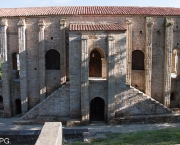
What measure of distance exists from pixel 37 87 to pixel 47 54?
3020 millimetres

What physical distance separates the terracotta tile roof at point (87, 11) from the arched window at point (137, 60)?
3401 mm

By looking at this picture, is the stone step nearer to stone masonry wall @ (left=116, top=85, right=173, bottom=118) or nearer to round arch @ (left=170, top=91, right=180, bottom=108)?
stone masonry wall @ (left=116, top=85, right=173, bottom=118)

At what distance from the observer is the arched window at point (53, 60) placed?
19.2 m

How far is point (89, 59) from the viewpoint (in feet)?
61.4

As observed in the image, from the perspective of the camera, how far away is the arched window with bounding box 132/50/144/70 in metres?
19.5

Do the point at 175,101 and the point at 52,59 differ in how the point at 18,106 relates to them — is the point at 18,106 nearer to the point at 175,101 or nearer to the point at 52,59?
the point at 52,59

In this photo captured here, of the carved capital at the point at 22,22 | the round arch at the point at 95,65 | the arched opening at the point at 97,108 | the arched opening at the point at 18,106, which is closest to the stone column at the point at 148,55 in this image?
the arched opening at the point at 97,108

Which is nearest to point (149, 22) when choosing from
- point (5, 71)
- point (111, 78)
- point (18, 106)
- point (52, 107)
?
point (111, 78)

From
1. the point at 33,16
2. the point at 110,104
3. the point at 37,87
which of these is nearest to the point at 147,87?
the point at 110,104

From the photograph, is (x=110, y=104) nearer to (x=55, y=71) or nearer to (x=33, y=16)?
(x=55, y=71)

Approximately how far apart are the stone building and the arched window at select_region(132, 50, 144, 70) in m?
0.09

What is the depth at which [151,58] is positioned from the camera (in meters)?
18.9

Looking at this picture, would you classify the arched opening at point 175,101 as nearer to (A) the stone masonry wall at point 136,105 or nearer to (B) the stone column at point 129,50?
(A) the stone masonry wall at point 136,105

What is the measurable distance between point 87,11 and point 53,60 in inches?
202
